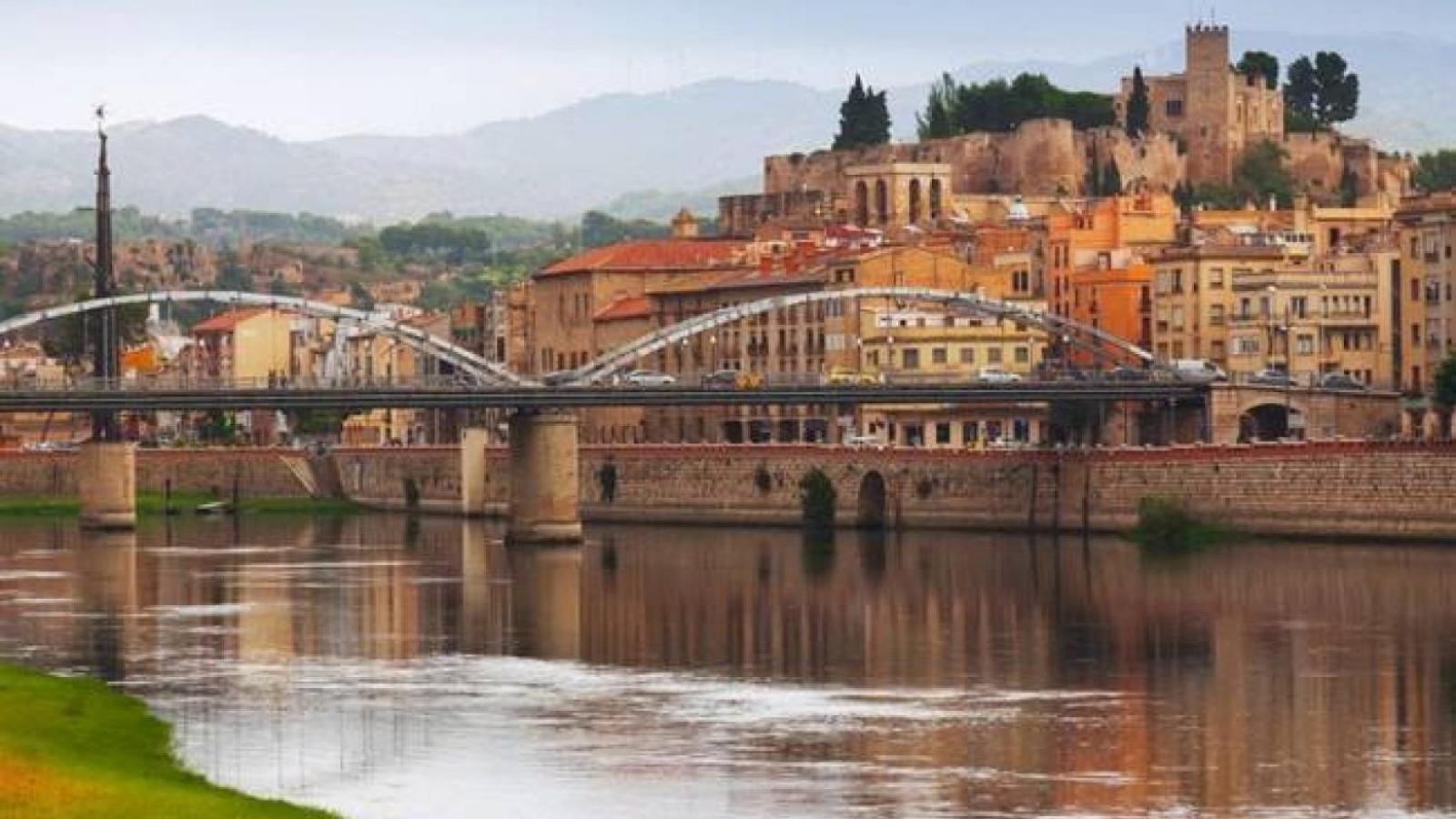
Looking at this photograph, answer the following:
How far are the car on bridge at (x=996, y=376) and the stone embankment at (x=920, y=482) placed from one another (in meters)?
3.05

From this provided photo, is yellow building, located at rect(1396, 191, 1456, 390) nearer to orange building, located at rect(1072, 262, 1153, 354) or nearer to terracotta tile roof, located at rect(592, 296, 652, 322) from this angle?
orange building, located at rect(1072, 262, 1153, 354)

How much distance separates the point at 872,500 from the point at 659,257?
155 feet

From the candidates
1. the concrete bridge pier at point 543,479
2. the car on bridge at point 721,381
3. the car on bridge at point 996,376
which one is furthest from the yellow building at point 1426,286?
the concrete bridge pier at point 543,479

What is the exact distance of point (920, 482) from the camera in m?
122

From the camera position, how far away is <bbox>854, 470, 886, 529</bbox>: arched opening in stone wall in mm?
122812

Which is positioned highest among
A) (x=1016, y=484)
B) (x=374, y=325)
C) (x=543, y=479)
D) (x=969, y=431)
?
(x=374, y=325)

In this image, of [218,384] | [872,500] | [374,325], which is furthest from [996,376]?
[218,384]

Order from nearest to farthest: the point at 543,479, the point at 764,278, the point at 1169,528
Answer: the point at 1169,528 → the point at 543,479 → the point at 764,278

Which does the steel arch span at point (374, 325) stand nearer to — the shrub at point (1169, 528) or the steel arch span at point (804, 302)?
the steel arch span at point (804, 302)

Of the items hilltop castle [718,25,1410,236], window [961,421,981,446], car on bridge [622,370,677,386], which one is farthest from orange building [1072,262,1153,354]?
hilltop castle [718,25,1410,236]

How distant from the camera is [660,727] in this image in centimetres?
6094

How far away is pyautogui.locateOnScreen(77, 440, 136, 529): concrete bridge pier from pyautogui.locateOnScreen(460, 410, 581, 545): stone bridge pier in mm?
15455

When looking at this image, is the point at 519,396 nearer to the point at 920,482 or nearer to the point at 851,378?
the point at 920,482

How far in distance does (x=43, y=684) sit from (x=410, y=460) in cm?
8247
